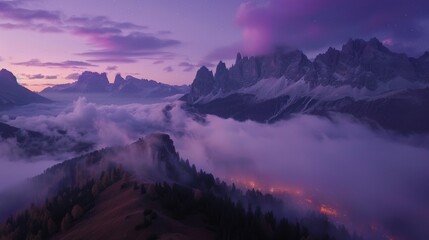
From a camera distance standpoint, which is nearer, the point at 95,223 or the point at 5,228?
the point at 95,223

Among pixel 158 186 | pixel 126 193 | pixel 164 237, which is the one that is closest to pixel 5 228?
pixel 126 193

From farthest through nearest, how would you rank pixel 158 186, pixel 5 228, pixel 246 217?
pixel 5 228
pixel 158 186
pixel 246 217

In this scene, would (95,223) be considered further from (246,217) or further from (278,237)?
(278,237)

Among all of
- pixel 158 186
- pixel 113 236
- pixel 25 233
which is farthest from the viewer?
pixel 25 233

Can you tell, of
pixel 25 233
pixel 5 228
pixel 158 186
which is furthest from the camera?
pixel 5 228

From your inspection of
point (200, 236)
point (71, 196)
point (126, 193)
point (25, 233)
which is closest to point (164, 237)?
point (200, 236)

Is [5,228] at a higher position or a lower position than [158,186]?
lower

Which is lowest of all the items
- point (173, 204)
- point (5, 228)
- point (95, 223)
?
point (5, 228)

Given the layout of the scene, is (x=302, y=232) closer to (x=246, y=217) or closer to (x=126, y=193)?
(x=246, y=217)

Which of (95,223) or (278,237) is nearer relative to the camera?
(278,237)
